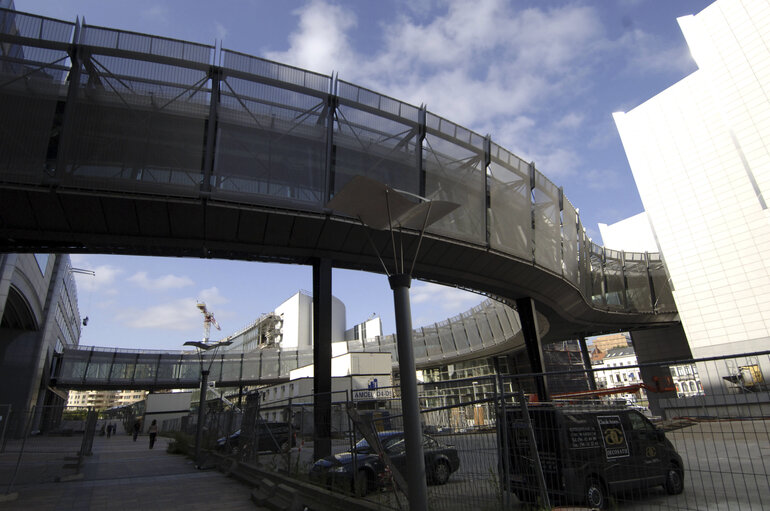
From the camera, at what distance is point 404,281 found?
19.5ft

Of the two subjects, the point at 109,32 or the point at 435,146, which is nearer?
the point at 109,32

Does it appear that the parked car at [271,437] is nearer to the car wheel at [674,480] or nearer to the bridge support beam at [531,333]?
the car wheel at [674,480]

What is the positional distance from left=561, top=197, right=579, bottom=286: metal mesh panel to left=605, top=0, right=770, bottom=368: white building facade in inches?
466

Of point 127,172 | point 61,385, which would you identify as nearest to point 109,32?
point 127,172

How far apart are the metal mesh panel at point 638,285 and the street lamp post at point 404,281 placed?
3556cm

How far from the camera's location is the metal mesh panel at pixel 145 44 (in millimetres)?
11961

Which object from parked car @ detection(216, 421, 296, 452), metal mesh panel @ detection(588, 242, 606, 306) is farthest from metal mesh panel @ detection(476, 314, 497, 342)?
parked car @ detection(216, 421, 296, 452)

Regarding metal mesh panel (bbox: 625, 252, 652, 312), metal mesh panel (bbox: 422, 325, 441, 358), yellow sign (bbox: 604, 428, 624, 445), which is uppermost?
metal mesh panel (bbox: 625, 252, 652, 312)

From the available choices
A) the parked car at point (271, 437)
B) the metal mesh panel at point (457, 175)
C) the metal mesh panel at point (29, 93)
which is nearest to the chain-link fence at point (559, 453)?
the parked car at point (271, 437)

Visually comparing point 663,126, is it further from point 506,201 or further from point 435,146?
point 435,146

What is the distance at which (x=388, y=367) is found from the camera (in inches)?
1396

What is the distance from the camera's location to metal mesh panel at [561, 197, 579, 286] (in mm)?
22083

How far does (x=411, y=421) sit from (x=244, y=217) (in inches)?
370

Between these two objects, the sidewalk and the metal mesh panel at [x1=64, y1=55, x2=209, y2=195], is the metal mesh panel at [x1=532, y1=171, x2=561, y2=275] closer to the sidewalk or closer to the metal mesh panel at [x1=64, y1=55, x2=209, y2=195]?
the metal mesh panel at [x1=64, y1=55, x2=209, y2=195]
